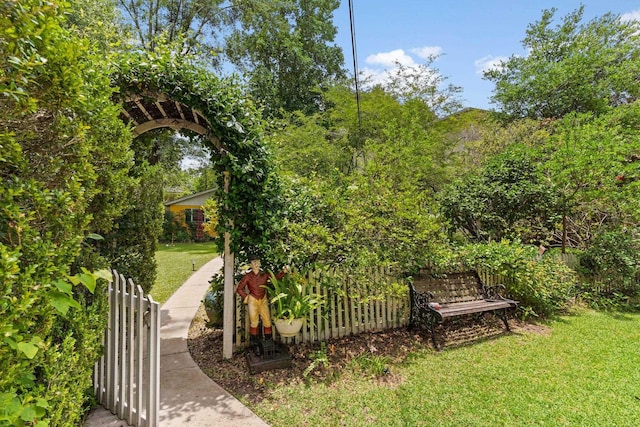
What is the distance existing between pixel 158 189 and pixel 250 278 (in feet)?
8.88

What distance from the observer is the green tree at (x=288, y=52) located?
50.3 feet

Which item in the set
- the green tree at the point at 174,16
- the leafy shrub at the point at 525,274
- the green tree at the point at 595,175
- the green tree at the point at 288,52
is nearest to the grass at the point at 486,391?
the leafy shrub at the point at 525,274

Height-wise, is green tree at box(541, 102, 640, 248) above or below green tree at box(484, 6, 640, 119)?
below

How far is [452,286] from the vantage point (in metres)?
4.95

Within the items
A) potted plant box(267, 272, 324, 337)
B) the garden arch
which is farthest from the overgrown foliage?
potted plant box(267, 272, 324, 337)

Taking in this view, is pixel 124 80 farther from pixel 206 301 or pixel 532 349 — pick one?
pixel 532 349

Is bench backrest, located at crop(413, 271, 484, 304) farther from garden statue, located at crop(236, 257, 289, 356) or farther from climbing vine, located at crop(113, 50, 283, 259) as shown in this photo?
climbing vine, located at crop(113, 50, 283, 259)

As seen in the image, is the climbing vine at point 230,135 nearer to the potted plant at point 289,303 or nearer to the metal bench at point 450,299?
the potted plant at point 289,303

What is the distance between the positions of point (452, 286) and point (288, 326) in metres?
2.92

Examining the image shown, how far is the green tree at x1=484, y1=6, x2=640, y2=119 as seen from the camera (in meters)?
11.6

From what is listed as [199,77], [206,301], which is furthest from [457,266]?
[199,77]

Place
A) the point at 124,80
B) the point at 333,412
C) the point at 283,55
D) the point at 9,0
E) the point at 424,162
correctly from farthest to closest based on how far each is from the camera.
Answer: the point at 283,55 < the point at 424,162 < the point at 124,80 < the point at 333,412 < the point at 9,0

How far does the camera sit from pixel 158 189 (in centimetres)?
509

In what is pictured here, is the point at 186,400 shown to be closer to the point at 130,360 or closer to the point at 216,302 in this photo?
the point at 130,360
